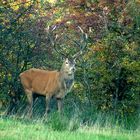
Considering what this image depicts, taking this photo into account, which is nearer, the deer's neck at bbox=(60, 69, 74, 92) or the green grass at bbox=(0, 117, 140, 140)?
the green grass at bbox=(0, 117, 140, 140)

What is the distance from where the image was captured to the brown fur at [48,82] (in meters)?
16.4

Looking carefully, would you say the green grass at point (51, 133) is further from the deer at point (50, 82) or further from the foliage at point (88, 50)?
the foliage at point (88, 50)

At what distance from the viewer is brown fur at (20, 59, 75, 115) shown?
1641 cm

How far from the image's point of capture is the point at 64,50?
18031 mm

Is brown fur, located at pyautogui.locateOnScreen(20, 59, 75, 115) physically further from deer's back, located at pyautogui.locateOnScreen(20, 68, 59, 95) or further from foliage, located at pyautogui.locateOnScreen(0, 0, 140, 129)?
foliage, located at pyautogui.locateOnScreen(0, 0, 140, 129)

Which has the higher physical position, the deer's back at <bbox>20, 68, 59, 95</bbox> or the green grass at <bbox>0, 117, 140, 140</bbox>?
the green grass at <bbox>0, 117, 140, 140</bbox>

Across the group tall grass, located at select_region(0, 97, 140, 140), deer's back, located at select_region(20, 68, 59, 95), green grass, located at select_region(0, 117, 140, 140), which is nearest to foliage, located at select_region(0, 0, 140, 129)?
deer's back, located at select_region(20, 68, 59, 95)

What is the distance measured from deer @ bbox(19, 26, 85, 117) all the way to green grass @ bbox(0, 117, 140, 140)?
118 inches

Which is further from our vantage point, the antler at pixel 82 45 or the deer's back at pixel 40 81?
the deer's back at pixel 40 81

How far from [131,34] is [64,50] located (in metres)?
2.42

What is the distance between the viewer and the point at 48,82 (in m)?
16.8

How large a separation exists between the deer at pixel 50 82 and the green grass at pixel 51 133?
301cm

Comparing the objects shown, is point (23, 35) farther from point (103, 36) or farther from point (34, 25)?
point (103, 36)

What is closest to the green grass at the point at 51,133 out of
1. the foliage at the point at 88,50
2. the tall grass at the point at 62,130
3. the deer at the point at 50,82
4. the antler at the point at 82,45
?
the tall grass at the point at 62,130
